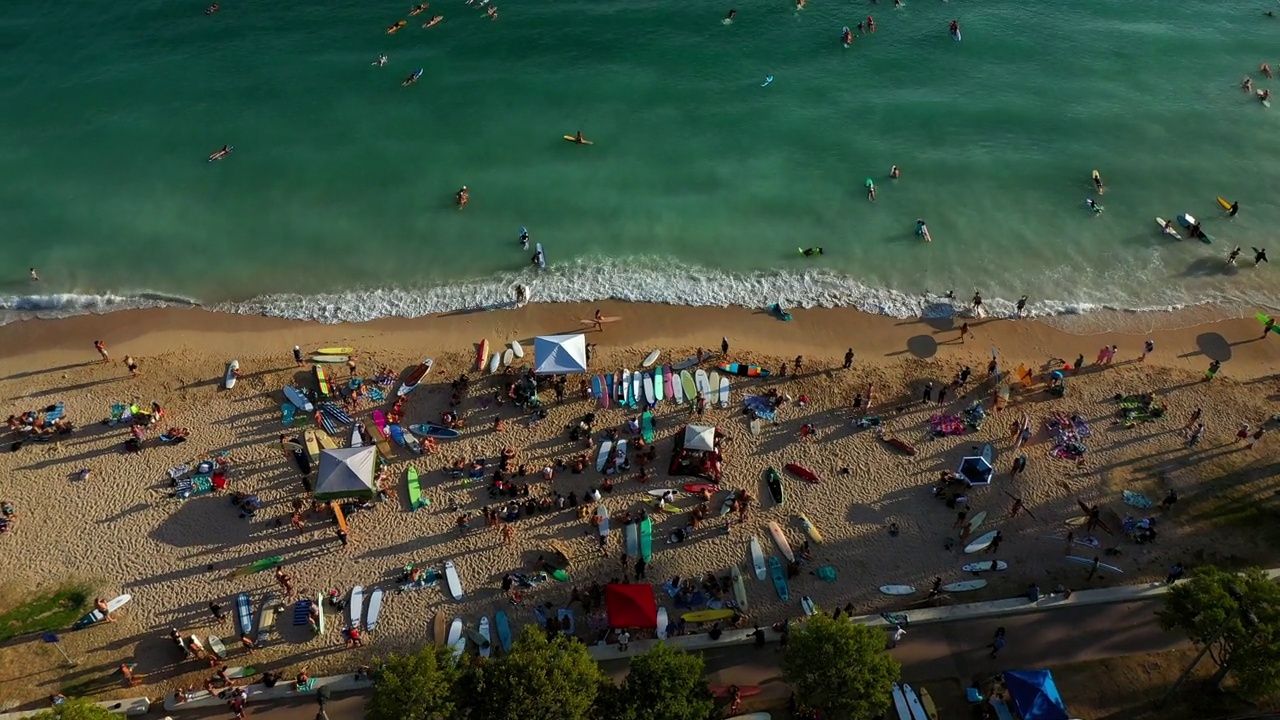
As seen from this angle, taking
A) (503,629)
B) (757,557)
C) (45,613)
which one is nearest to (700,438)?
(757,557)

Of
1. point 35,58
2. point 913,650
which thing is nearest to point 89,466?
point 913,650

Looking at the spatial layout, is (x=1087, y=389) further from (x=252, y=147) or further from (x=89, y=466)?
(x=252, y=147)

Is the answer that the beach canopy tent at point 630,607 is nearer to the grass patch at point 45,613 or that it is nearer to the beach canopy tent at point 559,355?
the beach canopy tent at point 559,355

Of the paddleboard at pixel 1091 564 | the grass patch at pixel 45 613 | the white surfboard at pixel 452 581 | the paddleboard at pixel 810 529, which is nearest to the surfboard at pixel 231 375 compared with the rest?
the grass patch at pixel 45 613

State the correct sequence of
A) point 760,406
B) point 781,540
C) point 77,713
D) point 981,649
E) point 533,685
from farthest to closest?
point 760,406
point 781,540
point 981,649
point 533,685
point 77,713

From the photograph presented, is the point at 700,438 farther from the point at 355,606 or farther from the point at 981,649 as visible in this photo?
the point at 355,606

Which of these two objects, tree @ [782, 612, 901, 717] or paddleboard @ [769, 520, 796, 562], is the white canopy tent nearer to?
paddleboard @ [769, 520, 796, 562]
